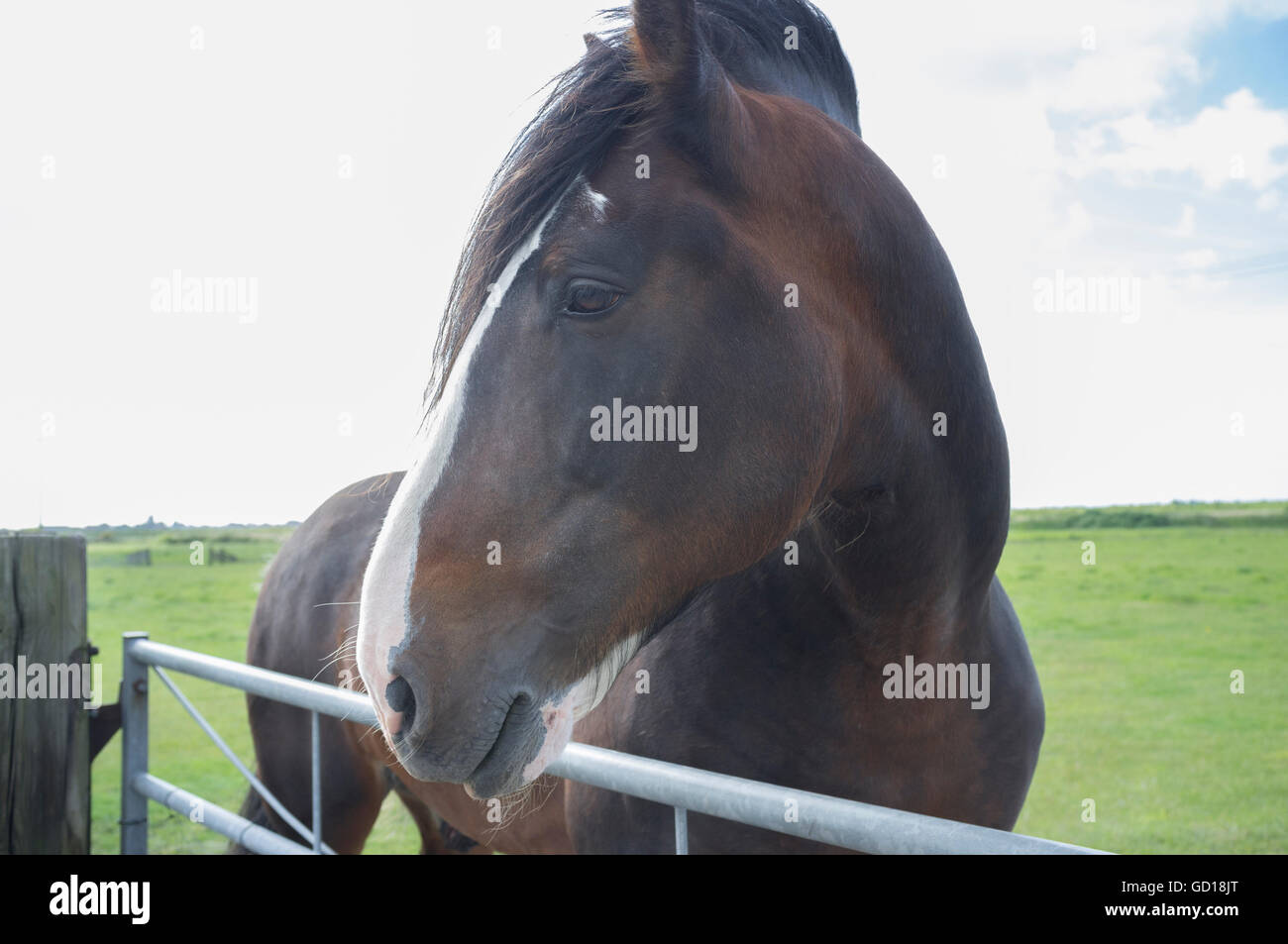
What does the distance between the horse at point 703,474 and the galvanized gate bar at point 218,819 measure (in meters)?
1.04

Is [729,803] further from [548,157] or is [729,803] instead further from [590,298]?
[548,157]

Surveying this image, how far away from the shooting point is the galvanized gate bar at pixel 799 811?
98cm

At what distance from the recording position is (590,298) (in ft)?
4.33

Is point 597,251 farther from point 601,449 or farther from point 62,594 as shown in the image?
point 62,594

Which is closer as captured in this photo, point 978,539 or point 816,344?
point 816,344

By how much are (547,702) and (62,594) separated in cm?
231

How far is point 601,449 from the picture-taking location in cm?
129

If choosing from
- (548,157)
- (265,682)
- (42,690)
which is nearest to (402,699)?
(548,157)

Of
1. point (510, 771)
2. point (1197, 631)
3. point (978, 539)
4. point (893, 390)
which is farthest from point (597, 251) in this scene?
point (1197, 631)

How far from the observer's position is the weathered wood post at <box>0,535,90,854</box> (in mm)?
2707

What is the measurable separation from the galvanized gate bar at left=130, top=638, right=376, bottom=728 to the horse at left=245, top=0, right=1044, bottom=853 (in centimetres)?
10

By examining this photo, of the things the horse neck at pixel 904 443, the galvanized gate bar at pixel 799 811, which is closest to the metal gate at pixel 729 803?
the galvanized gate bar at pixel 799 811
